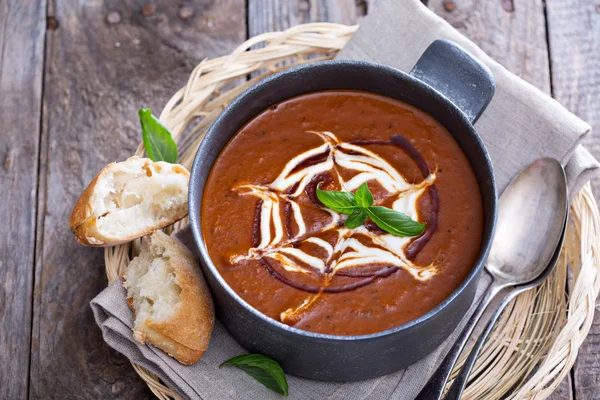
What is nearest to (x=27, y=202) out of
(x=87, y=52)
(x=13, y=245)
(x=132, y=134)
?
(x=13, y=245)

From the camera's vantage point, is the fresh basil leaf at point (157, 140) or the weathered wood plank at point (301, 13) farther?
the weathered wood plank at point (301, 13)

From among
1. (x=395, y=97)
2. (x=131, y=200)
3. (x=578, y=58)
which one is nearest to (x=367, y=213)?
(x=395, y=97)

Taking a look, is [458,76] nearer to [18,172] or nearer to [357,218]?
[357,218]

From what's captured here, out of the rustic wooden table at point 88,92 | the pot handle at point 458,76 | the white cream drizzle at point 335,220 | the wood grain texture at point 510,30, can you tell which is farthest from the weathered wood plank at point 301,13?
the white cream drizzle at point 335,220

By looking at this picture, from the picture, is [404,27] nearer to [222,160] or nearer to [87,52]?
[222,160]

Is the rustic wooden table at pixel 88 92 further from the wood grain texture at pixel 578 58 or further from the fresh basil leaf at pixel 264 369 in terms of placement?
the fresh basil leaf at pixel 264 369

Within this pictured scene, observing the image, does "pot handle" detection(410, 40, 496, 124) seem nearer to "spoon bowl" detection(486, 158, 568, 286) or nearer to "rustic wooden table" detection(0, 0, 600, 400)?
"spoon bowl" detection(486, 158, 568, 286)
